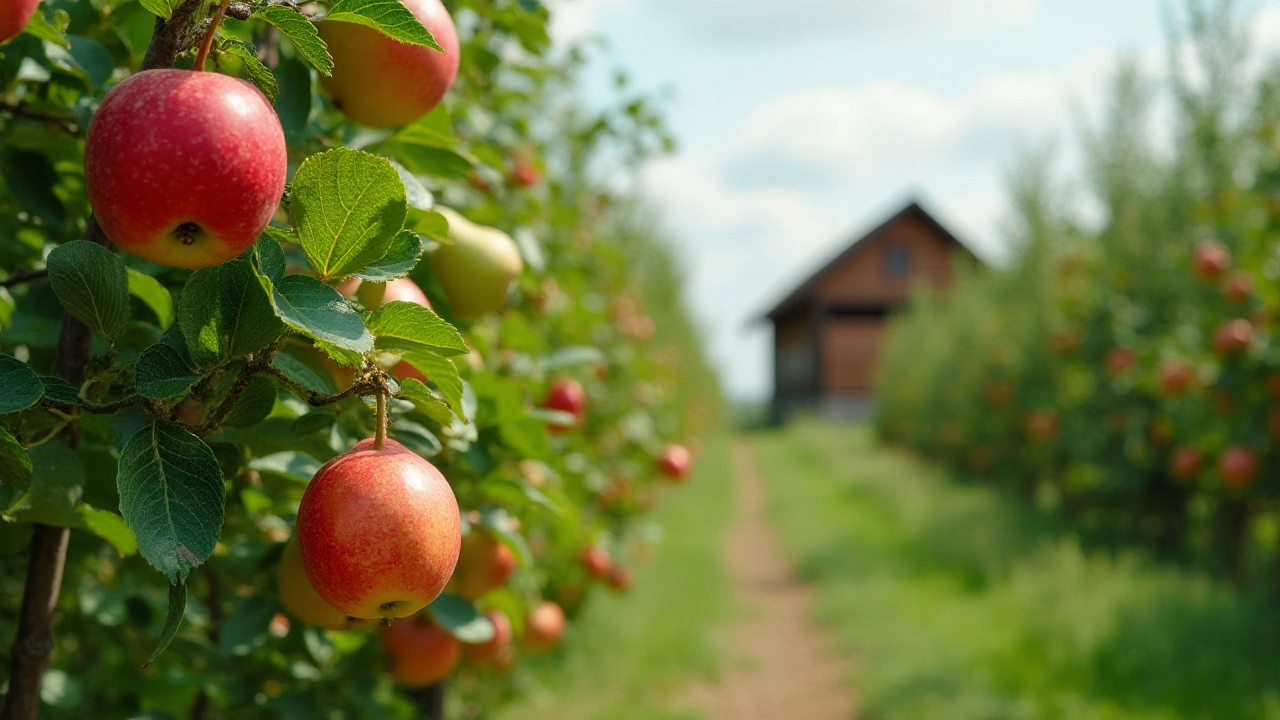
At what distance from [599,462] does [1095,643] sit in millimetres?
2488

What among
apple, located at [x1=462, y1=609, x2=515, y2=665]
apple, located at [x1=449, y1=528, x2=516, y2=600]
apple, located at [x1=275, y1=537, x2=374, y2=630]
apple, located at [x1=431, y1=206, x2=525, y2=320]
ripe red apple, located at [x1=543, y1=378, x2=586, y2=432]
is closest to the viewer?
apple, located at [x1=275, y1=537, x2=374, y2=630]

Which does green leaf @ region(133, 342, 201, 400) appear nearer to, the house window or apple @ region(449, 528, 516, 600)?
apple @ region(449, 528, 516, 600)

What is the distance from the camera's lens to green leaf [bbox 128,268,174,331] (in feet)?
3.43

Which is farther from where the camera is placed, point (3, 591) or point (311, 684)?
point (3, 591)

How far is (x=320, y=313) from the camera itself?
2.45 ft

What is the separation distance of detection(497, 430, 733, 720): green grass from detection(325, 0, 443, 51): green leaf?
3.86m

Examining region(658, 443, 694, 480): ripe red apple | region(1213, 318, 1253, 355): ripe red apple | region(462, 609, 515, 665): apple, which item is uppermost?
region(1213, 318, 1253, 355): ripe red apple

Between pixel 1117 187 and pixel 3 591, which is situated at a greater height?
pixel 1117 187

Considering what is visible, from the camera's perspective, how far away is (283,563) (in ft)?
3.83

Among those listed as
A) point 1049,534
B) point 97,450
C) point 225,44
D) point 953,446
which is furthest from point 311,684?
point 953,446

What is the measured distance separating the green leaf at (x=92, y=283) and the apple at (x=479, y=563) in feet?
2.81

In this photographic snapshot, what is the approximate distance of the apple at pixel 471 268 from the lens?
130cm

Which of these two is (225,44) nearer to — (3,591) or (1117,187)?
(3,591)

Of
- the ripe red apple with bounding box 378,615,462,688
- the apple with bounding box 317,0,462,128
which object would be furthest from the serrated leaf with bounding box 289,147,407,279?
the ripe red apple with bounding box 378,615,462,688
